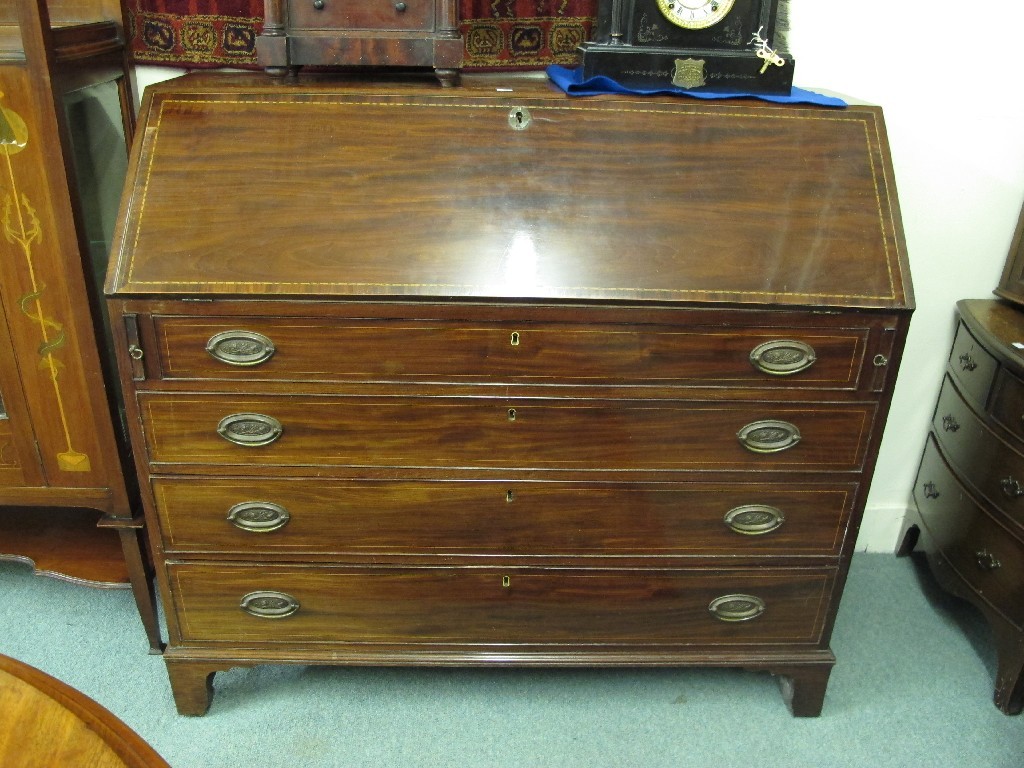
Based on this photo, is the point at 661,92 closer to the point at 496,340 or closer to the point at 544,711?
the point at 496,340

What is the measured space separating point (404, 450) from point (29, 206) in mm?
814

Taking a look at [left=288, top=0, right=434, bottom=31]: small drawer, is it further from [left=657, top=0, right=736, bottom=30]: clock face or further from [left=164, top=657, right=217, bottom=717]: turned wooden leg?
[left=164, top=657, right=217, bottom=717]: turned wooden leg

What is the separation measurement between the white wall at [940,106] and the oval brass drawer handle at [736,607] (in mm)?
923

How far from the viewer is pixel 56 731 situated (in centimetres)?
94

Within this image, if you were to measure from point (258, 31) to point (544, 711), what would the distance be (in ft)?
5.37

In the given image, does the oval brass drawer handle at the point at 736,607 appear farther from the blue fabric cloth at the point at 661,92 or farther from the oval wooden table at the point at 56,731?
the oval wooden table at the point at 56,731

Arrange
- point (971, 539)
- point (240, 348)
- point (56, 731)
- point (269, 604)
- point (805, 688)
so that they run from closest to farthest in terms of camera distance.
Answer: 1. point (56, 731)
2. point (240, 348)
3. point (269, 604)
4. point (805, 688)
5. point (971, 539)

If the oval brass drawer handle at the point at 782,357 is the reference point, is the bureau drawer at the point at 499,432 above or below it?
below

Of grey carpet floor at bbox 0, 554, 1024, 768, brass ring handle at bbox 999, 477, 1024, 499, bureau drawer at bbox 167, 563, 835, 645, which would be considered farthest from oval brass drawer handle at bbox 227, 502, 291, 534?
brass ring handle at bbox 999, 477, 1024, 499

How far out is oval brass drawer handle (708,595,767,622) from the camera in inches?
67.7

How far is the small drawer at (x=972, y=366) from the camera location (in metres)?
1.88

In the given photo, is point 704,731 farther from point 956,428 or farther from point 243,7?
point 243,7

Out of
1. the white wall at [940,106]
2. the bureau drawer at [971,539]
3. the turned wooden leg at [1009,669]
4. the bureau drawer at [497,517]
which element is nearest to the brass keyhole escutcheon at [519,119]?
the bureau drawer at [497,517]

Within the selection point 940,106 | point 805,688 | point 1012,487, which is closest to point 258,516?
point 805,688
